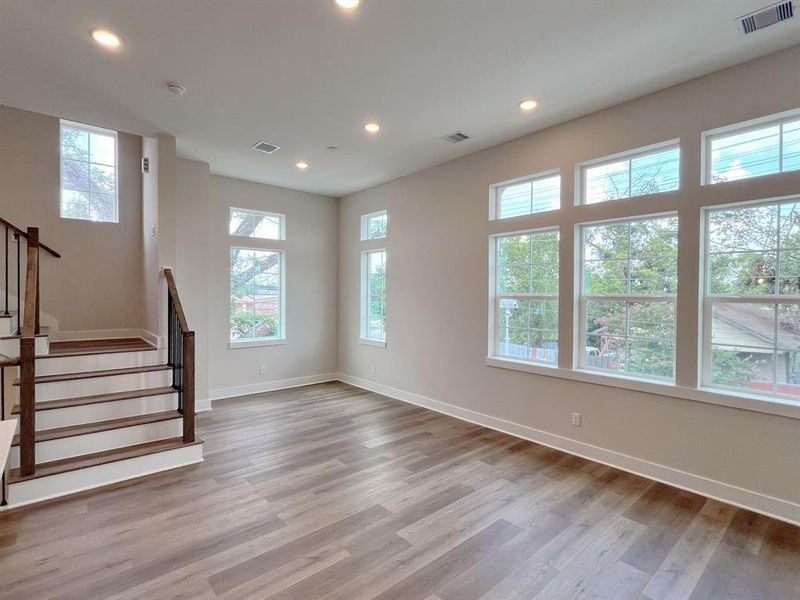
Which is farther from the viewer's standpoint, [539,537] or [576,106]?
[576,106]

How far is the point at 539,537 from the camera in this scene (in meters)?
2.35

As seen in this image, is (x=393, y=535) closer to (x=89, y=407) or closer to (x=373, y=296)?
(x=89, y=407)

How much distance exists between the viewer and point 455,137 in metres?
4.01

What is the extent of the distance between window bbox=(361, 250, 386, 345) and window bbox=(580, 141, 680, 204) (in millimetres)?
3017

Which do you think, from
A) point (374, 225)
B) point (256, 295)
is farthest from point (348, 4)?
point (256, 295)

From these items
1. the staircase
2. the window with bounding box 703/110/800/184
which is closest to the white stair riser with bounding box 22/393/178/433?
the staircase

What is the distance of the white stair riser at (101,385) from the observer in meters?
3.24

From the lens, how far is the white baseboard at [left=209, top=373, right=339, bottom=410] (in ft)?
17.6

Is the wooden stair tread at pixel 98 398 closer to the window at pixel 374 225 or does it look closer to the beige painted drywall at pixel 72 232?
the beige painted drywall at pixel 72 232

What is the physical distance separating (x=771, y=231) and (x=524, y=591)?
110 inches

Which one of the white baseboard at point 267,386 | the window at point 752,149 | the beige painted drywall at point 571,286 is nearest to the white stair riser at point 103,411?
the white baseboard at point 267,386

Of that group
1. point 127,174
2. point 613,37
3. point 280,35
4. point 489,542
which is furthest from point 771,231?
point 127,174

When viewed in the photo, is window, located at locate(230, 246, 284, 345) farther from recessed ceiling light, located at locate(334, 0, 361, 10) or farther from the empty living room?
recessed ceiling light, located at locate(334, 0, 361, 10)

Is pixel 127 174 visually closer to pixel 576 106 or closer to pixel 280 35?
pixel 280 35
